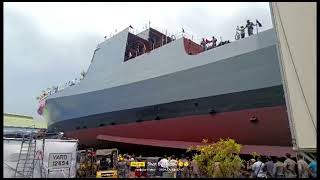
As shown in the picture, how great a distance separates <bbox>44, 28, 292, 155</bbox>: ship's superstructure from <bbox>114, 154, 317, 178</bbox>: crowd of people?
1947 millimetres

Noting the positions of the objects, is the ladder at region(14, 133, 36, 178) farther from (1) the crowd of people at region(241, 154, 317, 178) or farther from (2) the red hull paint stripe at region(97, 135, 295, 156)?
(2) the red hull paint stripe at region(97, 135, 295, 156)

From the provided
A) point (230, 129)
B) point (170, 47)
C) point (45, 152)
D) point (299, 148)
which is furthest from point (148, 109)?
point (299, 148)

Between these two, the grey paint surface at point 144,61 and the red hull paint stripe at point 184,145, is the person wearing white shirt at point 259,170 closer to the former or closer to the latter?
the red hull paint stripe at point 184,145

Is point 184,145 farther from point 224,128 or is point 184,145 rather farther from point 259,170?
point 259,170

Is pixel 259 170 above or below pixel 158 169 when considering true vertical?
below

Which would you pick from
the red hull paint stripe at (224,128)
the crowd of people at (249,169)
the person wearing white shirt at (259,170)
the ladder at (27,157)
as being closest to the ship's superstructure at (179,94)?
the red hull paint stripe at (224,128)

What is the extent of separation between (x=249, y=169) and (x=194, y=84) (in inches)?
222

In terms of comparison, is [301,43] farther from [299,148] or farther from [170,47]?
[170,47]

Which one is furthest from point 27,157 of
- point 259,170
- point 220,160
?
point 259,170

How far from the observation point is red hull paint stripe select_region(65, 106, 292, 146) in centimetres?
1317

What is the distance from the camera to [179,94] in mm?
16406

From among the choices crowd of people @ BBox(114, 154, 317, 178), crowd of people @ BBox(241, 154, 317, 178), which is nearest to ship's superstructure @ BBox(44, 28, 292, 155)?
crowd of people @ BBox(114, 154, 317, 178)

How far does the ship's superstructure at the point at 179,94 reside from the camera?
1365 cm

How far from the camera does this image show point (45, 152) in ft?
33.0
